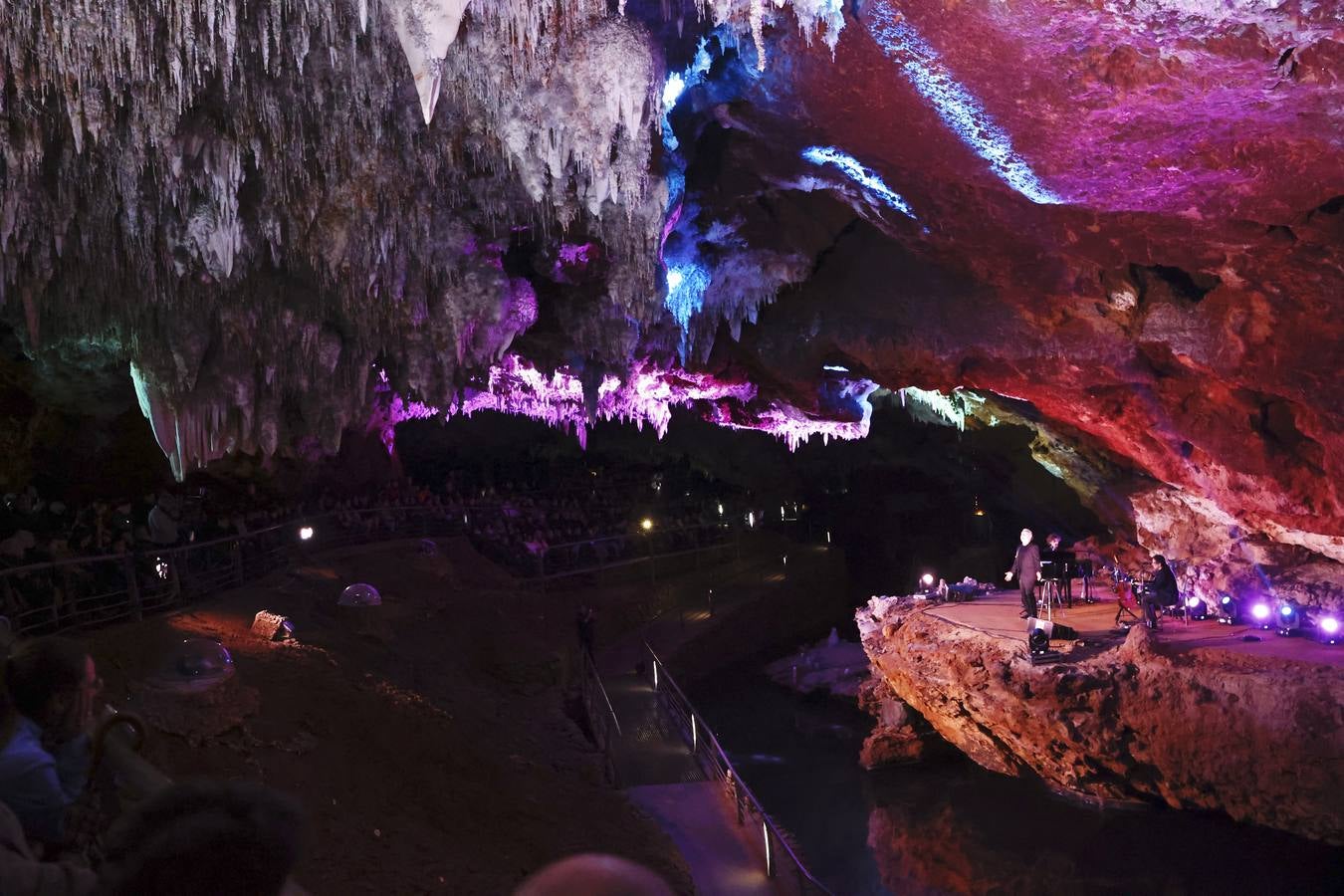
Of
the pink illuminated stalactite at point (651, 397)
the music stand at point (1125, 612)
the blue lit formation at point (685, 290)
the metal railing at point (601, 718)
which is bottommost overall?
the metal railing at point (601, 718)

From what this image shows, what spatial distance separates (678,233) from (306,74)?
635 cm

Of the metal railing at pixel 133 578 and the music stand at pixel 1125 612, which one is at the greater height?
the metal railing at pixel 133 578

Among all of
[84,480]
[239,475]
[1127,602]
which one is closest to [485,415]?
[239,475]

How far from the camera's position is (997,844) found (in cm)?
1310

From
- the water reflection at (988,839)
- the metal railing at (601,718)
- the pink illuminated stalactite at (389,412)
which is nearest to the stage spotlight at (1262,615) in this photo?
the water reflection at (988,839)

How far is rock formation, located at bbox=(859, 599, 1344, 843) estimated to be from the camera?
9.73 meters

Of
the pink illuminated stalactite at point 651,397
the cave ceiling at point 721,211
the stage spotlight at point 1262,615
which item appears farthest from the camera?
the pink illuminated stalactite at point 651,397

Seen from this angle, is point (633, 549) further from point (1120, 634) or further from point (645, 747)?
point (1120, 634)

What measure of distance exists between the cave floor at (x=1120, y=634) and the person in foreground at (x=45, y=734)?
11.4m

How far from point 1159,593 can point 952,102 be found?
27.2ft

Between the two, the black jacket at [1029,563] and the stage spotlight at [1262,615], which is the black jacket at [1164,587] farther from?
the black jacket at [1029,563]

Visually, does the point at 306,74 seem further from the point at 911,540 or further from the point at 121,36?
the point at 911,540

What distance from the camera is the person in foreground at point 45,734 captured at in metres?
2.66

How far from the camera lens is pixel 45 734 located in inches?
111
